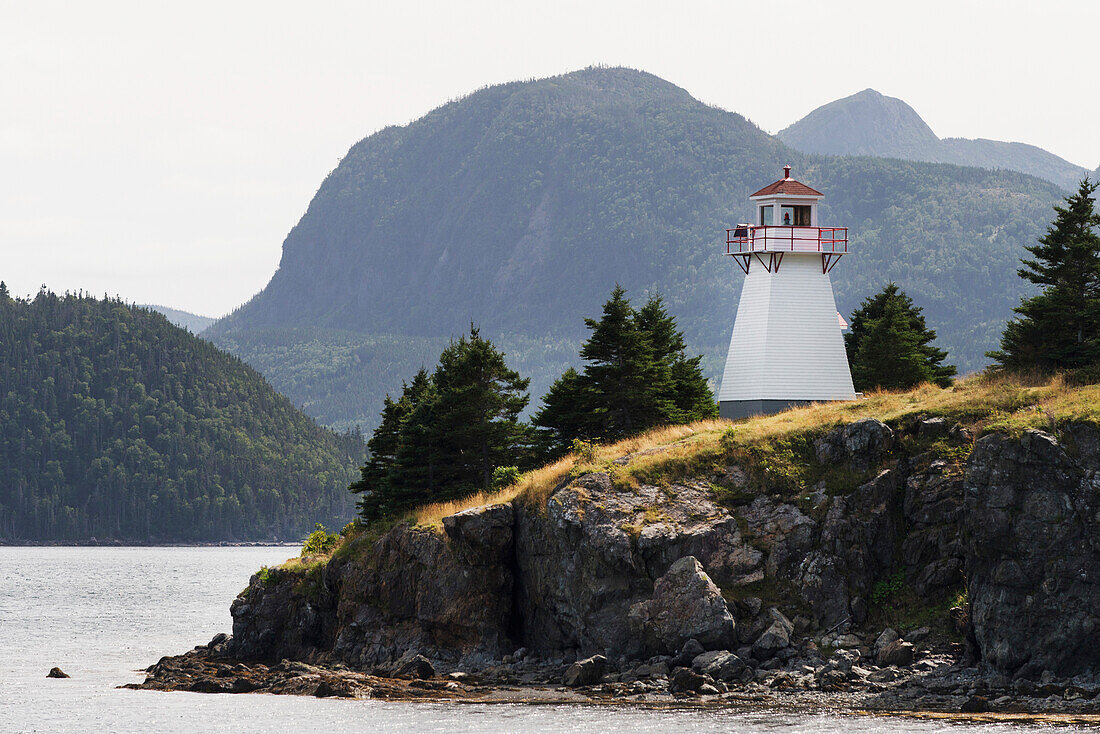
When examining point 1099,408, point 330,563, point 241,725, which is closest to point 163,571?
point 330,563

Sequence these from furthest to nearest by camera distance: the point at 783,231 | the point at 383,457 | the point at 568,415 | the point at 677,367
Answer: the point at 677,367 → the point at 383,457 → the point at 568,415 → the point at 783,231

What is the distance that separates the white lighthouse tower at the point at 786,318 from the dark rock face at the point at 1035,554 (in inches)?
843

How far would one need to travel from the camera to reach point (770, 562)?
4984 cm

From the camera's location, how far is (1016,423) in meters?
46.2

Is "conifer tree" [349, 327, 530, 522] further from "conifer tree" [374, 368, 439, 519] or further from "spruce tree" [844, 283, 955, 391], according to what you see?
"spruce tree" [844, 283, 955, 391]

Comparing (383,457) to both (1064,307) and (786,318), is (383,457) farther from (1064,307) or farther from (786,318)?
(1064,307)

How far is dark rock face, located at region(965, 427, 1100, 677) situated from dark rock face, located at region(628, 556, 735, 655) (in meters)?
8.50

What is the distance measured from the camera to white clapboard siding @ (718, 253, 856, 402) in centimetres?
6644

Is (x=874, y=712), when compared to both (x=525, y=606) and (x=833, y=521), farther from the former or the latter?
(x=525, y=606)

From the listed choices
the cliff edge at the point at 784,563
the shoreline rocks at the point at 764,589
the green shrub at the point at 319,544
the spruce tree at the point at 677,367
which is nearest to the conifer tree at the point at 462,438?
the green shrub at the point at 319,544

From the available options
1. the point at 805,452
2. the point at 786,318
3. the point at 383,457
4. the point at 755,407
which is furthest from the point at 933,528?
the point at 383,457

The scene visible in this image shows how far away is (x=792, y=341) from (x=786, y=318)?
1.19 metres

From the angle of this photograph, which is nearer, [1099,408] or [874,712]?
[874,712]

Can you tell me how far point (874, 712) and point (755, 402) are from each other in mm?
26253
